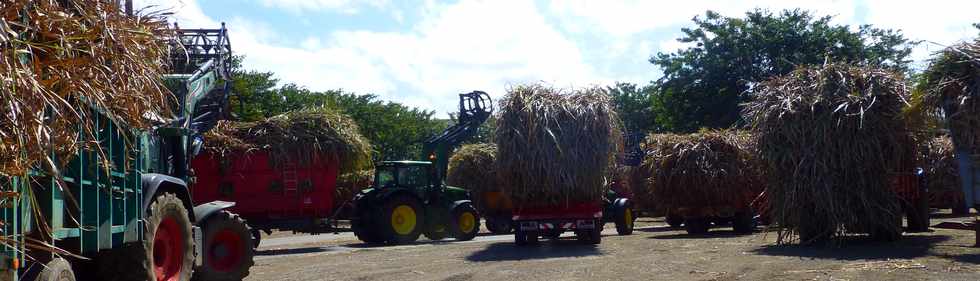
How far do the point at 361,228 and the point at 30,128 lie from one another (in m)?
17.1

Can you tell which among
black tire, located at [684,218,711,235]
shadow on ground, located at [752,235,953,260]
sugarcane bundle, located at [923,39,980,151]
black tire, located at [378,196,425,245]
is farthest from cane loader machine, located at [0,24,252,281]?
black tire, located at [684,218,711,235]

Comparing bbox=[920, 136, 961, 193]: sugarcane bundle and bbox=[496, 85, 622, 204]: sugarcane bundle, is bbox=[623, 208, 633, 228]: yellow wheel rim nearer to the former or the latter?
bbox=[496, 85, 622, 204]: sugarcane bundle

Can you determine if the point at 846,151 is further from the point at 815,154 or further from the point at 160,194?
the point at 160,194

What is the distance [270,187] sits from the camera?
1983 cm

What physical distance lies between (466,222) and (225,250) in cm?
1155

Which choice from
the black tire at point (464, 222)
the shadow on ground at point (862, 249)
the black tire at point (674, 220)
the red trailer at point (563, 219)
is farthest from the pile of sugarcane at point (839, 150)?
the black tire at point (464, 222)

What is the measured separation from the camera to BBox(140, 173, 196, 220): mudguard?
8.91 meters

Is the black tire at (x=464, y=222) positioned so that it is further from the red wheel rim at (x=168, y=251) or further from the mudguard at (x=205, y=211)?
the red wheel rim at (x=168, y=251)

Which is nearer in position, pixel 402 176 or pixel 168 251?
pixel 168 251

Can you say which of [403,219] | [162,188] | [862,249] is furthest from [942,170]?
[162,188]

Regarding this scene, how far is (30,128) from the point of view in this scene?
16.4 feet

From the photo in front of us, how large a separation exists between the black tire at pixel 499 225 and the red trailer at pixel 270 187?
7291 mm

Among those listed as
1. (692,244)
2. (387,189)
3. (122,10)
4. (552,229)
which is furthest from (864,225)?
(122,10)

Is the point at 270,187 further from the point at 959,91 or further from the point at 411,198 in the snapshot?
the point at 959,91
